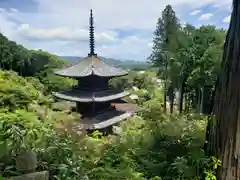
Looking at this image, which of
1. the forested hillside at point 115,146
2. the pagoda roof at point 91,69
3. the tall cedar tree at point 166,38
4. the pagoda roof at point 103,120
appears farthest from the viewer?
the tall cedar tree at point 166,38

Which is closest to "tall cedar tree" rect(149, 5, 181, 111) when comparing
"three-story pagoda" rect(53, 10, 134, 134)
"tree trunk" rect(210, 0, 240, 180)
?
"three-story pagoda" rect(53, 10, 134, 134)

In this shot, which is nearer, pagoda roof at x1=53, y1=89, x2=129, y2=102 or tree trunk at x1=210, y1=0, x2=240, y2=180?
tree trunk at x1=210, y1=0, x2=240, y2=180

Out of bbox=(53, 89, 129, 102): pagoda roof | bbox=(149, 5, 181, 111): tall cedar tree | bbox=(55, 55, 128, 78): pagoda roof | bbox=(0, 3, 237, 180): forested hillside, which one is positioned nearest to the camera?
bbox=(0, 3, 237, 180): forested hillside

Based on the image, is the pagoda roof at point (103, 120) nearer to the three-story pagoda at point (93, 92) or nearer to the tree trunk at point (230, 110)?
the three-story pagoda at point (93, 92)

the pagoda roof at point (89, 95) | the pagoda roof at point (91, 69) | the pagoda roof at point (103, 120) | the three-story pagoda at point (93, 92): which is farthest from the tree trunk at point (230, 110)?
the pagoda roof at point (91, 69)

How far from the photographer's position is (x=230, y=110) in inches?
93.2

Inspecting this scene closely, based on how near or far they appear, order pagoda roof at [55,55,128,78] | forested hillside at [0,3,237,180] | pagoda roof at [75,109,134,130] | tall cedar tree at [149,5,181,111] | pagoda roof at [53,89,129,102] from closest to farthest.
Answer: forested hillside at [0,3,237,180]
pagoda roof at [75,109,134,130]
pagoda roof at [53,89,129,102]
pagoda roof at [55,55,128,78]
tall cedar tree at [149,5,181,111]

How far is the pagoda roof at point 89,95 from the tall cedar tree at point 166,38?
27.8ft

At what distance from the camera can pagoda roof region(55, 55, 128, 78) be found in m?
12.8

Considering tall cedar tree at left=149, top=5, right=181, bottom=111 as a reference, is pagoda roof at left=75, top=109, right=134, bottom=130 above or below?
below

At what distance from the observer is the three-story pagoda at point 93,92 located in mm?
12445

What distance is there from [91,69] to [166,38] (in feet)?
34.5

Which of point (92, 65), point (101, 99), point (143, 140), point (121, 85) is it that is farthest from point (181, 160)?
point (121, 85)

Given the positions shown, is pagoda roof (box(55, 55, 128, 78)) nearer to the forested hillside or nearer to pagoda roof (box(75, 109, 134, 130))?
pagoda roof (box(75, 109, 134, 130))
